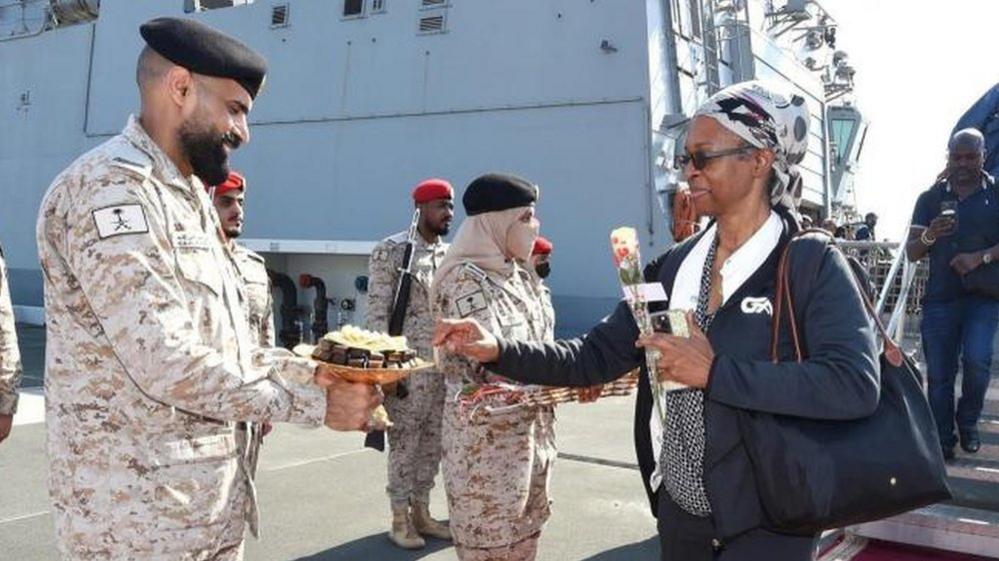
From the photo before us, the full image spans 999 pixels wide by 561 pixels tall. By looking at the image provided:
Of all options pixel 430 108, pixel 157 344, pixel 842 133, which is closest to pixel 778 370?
pixel 157 344

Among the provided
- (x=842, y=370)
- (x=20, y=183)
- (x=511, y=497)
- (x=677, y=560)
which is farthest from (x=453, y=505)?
(x=20, y=183)

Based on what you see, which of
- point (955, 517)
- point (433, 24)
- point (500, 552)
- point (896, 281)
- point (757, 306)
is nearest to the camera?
point (757, 306)

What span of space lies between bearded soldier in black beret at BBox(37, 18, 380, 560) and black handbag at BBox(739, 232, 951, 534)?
92 centimetres

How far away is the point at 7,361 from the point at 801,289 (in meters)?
2.81

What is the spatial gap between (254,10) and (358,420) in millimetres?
14288

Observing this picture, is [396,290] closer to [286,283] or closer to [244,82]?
[244,82]

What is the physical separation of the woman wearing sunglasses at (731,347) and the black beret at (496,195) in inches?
39.3

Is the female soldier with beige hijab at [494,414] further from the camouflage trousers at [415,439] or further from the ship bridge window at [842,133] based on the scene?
the ship bridge window at [842,133]

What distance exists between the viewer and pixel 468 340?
7.84 feet

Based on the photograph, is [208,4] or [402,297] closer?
[402,297]

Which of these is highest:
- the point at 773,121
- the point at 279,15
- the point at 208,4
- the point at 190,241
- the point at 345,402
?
the point at 208,4

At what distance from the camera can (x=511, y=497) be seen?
3.02 metres

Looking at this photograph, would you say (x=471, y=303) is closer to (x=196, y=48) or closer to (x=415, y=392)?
(x=196, y=48)

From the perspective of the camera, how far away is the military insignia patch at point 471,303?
3129mm
